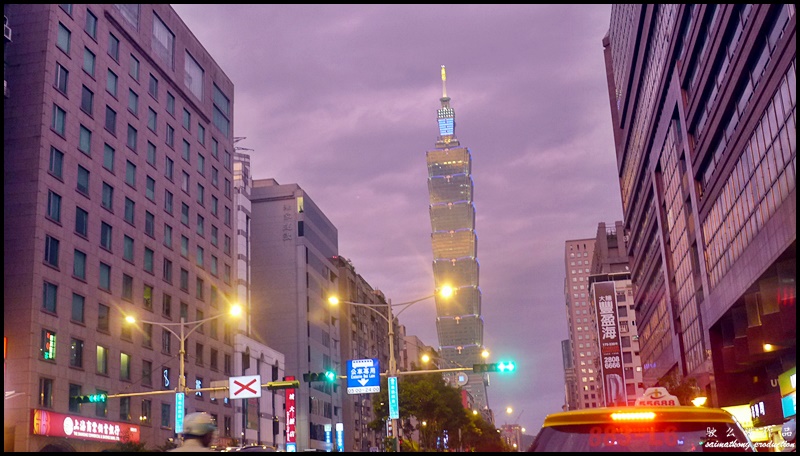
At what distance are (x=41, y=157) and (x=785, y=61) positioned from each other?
4351 cm

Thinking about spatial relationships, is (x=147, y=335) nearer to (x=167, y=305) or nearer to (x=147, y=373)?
(x=147, y=373)

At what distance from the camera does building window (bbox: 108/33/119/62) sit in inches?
2563

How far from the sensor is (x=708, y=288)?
61438mm

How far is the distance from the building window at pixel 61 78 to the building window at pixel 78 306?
13943mm

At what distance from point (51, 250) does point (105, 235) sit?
7.43 m

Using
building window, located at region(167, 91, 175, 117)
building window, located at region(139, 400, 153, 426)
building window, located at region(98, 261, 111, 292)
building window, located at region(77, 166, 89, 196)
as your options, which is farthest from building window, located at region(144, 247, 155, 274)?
building window, located at region(167, 91, 175, 117)

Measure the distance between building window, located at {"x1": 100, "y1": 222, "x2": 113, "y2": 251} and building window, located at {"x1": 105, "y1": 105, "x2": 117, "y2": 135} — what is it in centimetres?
726

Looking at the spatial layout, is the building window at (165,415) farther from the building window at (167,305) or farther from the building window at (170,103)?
the building window at (170,103)

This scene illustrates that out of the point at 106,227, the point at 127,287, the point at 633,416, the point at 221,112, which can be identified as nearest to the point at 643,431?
the point at 633,416

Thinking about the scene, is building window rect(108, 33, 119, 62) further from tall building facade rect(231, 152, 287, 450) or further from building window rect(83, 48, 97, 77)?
tall building facade rect(231, 152, 287, 450)

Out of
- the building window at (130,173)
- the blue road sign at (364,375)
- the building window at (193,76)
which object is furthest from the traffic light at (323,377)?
the building window at (193,76)

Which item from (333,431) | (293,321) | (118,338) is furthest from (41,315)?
(333,431)

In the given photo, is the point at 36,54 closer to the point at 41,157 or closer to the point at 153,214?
the point at 41,157

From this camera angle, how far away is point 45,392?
2045 inches
